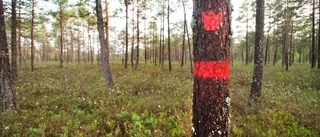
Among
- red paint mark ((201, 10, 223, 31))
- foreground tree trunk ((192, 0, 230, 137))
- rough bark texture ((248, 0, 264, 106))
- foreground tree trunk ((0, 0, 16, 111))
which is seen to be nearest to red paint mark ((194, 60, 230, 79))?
foreground tree trunk ((192, 0, 230, 137))

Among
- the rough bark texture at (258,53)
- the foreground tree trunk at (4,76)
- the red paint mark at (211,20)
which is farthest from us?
the rough bark texture at (258,53)

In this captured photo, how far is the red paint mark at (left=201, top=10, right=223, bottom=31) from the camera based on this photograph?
6.55ft

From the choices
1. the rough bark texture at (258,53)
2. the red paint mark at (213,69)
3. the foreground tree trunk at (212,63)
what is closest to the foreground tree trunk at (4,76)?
the foreground tree trunk at (212,63)

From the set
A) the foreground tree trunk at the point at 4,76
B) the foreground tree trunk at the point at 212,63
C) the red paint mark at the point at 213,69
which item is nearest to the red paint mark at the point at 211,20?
the foreground tree trunk at the point at 212,63

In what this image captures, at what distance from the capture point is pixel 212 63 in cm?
200

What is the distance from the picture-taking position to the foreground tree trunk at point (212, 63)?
2.01 m

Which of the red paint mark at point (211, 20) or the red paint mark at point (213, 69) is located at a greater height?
the red paint mark at point (211, 20)

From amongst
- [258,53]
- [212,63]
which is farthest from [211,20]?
[258,53]

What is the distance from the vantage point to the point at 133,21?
27000 mm

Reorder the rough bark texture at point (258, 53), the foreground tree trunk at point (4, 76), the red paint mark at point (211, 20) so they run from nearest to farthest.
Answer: the red paint mark at point (211, 20) < the foreground tree trunk at point (4, 76) < the rough bark texture at point (258, 53)

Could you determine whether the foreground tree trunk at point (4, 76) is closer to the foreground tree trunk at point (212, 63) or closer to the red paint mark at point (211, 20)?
the foreground tree trunk at point (212, 63)

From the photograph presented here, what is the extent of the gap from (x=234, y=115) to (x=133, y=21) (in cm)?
2298

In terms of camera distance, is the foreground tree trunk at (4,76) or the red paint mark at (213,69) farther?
the foreground tree trunk at (4,76)

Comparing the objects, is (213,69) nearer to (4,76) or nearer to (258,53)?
(258,53)
